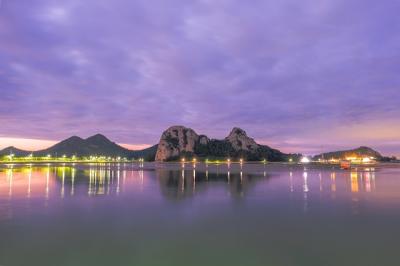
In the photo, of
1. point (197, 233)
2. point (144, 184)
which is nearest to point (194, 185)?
point (144, 184)

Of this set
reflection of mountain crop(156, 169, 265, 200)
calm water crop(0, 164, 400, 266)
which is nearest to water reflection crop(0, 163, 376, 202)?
reflection of mountain crop(156, 169, 265, 200)

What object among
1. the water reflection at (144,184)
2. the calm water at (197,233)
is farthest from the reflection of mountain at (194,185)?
the calm water at (197,233)

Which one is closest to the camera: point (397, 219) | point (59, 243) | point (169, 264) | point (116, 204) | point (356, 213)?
point (169, 264)

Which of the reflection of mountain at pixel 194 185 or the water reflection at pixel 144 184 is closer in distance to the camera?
the water reflection at pixel 144 184

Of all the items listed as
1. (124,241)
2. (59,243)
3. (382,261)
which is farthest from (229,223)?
(59,243)

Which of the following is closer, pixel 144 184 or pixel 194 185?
pixel 194 185

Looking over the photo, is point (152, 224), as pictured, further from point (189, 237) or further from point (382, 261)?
point (382, 261)

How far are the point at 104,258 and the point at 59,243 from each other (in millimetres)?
3775

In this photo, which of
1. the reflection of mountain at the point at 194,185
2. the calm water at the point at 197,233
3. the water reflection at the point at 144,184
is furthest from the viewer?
the reflection of mountain at the point at 194,185

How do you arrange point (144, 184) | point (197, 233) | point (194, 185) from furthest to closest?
point (144, 184) < point (194, 185) < point (197, 233)

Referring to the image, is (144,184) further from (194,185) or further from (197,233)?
(197,233)

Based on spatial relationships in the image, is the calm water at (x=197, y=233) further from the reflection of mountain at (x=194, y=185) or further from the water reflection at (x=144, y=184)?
the reflection of mountain at (x=194, y=185)

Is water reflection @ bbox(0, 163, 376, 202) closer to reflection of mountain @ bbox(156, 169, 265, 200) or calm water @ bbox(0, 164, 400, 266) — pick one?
reflection of mountain @ bbox(156, 169, 265, 200)

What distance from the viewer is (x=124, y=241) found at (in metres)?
16.1
